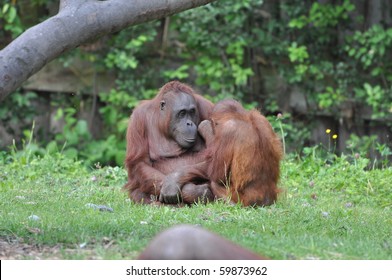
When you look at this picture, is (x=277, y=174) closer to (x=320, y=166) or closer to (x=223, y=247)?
(x=320, y=166)

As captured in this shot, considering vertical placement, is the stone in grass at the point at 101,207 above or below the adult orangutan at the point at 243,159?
below

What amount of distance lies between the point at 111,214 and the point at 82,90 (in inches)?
239

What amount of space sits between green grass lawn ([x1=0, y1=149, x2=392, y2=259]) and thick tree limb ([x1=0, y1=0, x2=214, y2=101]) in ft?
3.33

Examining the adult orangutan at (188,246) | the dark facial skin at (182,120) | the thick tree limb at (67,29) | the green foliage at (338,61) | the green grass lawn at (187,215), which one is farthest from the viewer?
the green foliage at (338,61)

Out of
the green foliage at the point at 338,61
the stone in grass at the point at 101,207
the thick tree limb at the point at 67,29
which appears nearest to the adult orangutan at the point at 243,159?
the stone in grass at the point at 101,207

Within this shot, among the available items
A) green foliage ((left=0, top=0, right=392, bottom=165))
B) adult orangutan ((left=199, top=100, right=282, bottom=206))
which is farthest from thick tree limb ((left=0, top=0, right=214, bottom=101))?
green foliage ((left=0, top=0, right=392, bottom=165))

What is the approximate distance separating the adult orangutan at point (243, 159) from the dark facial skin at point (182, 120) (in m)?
0.19

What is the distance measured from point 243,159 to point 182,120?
0.72 m

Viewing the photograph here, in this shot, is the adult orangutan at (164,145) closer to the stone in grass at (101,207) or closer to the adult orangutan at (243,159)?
the adult orangutan at (243,159)

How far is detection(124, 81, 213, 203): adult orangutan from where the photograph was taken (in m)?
7.18

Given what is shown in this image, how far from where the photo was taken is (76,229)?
5.47 meters

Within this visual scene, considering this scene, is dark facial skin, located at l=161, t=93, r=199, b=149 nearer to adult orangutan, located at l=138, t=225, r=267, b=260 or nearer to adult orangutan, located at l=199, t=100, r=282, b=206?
adult orangutan, located at l=199, t=100, r=282, b=206

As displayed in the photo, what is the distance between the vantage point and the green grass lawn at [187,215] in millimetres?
4973

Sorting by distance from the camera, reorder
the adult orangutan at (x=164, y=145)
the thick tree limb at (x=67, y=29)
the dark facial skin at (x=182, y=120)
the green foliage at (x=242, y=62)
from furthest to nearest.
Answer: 1. the green foliage at (x=242, y=62)
2. the dark facial skin at (x=182, y=120)
3. the adult orangutan at (x=164, y=145)
4. the thick tree limb at (x=67, y=29)
